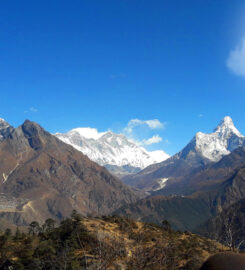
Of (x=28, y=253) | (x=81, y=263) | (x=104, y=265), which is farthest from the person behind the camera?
(x=28, y=253)

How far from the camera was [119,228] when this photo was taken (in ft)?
286

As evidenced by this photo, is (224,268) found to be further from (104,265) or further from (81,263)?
(81,263)

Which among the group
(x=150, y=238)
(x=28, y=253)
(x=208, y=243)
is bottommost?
(x=208, y=243)

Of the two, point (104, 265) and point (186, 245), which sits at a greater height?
point (104, 265)

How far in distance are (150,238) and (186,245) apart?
9.16 meters

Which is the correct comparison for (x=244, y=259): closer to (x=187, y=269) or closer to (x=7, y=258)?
(x=187, y=269)

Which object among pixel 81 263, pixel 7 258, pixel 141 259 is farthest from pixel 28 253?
pixel 141 259

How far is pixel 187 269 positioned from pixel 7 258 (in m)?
37.8

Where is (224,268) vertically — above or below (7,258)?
below

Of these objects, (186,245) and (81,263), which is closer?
(81,263)

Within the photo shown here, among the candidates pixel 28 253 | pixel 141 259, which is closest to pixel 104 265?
pixel 141 259

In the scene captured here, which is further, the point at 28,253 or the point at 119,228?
the point at 119,228

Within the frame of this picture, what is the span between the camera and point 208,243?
88.2 meters

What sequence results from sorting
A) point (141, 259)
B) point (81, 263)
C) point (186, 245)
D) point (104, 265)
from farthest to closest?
point (186, 245), point (81, 263), point (141, 259), point (104, 265)
